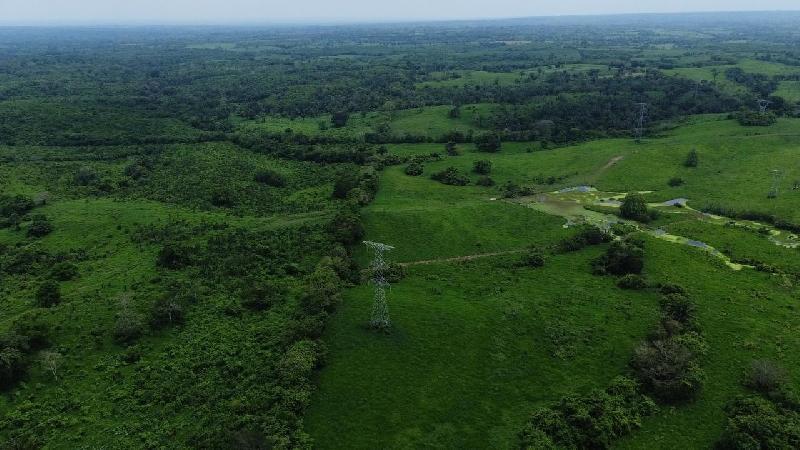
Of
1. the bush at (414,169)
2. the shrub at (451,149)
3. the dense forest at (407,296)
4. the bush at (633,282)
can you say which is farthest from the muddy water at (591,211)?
the shrub at (451,149)

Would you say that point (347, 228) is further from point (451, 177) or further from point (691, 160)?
point (691, 160)

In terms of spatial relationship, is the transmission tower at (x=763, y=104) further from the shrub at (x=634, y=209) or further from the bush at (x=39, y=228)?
the bush at (x=39, y=228)

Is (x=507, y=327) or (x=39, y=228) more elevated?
(x=39, y=228)

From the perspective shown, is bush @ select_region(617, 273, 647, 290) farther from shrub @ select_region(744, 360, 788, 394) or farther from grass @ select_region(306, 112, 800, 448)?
shrub @ select_region(744, 360, 788, 394)

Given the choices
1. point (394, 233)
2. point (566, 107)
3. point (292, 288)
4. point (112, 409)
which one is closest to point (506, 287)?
point (394, 233)

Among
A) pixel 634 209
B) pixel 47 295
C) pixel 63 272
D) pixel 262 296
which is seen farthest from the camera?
pixel 634 209

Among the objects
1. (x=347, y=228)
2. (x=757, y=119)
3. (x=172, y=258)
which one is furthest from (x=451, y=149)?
(x=172, y=258)

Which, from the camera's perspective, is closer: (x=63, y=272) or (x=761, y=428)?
(x=761, y=428)
